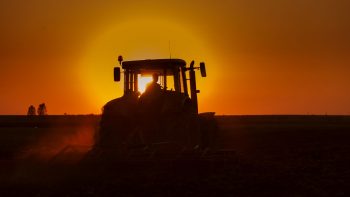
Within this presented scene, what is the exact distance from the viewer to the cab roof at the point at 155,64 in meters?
15.0

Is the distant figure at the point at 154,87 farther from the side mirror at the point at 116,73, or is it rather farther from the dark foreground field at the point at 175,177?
the dark foreground field at the point at 175,177

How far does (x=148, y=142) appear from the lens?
1398 centimetres

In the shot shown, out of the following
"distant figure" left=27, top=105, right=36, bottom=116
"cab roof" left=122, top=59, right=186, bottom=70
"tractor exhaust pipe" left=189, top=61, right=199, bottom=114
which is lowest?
"distant figure" left=27, top=105, right=36, bottom=116

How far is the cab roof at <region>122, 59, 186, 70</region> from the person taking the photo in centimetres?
1497

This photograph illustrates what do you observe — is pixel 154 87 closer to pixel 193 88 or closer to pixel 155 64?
pixel 155 64

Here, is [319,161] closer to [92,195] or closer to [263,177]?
[263,177]

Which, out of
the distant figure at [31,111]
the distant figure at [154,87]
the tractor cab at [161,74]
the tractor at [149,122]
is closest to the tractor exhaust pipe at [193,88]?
the tractor cab at [161,74]

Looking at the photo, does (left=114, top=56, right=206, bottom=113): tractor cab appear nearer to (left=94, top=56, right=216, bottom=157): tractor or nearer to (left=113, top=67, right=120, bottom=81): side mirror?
(left=113, top=67, right=120, bottom=81): side mirror

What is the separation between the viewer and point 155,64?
1505 centimetres

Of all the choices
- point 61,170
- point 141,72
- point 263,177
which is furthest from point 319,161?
point 61,170

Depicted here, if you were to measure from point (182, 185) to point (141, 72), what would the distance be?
5150 mm

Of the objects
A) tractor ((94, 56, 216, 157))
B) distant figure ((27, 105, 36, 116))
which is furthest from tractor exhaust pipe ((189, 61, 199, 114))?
distant figure ((27, 105, 36, 116))

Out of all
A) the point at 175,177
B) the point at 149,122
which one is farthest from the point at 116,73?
the point at 175,177

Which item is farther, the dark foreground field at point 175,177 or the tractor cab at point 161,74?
the tractor cab at point 161,74
